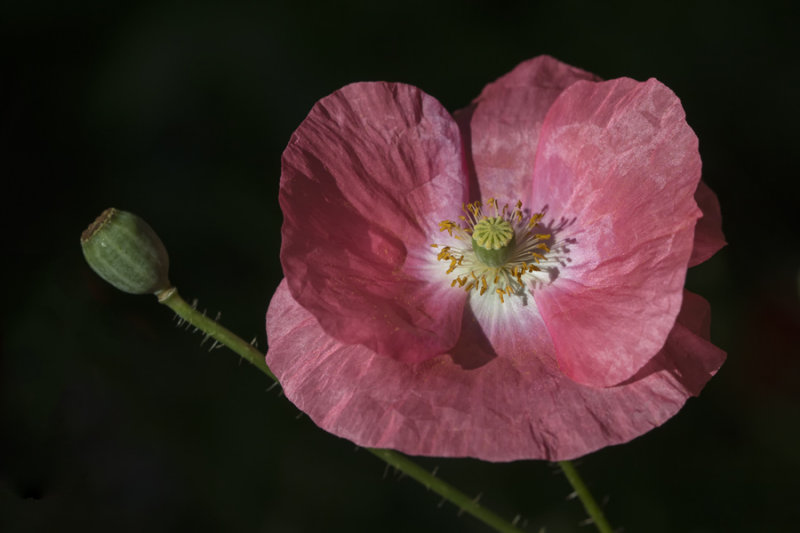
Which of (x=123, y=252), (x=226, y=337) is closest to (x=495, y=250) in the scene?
(x=226, y=337)

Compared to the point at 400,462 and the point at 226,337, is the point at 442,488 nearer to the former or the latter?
the point at 400,462

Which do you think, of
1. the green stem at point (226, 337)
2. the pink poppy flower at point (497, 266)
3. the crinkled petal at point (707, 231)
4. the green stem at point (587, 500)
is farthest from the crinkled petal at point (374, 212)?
the crinkled petal at point (707, 231)

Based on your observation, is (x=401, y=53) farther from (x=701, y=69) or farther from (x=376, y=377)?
(x=376, y=377)

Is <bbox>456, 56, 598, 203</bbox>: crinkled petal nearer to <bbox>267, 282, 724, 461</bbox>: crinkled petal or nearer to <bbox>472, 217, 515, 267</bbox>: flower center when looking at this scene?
<bbox>472, 217, 515, 267</bbox>: flower center

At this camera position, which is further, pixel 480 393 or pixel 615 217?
pixel 615 217

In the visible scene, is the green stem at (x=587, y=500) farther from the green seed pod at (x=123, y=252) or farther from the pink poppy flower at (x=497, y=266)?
the green seed pod at (x=123, y=252)
